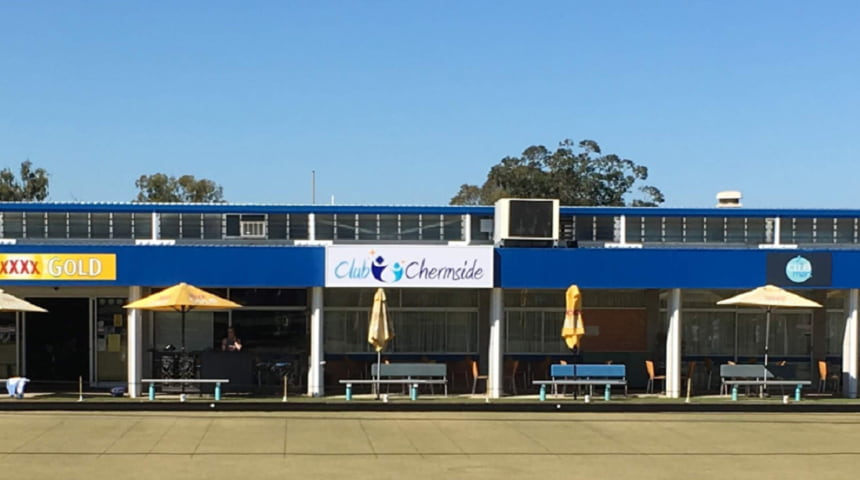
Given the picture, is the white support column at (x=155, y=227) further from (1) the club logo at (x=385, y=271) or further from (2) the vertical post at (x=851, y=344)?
(2) the vertical post at (x=851, y=344)

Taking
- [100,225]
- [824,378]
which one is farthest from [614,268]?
[100,225]

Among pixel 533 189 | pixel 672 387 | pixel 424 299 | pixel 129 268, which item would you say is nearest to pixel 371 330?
pixel 424 299

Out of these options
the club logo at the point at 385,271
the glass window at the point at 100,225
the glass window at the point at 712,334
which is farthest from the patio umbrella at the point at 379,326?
the glass window at the point at 712,334

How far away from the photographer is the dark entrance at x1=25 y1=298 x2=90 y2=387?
72.6ft

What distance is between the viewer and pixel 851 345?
2130 centimetres

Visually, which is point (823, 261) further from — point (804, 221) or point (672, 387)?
point (672, 387)

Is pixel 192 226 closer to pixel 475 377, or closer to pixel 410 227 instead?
pixel 410 227

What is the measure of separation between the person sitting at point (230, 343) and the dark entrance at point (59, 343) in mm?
3267

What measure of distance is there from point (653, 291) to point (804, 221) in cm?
361

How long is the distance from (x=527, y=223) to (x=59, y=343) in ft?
34.7

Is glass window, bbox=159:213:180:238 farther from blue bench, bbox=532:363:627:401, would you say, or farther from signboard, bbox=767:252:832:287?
signboard, bbox=767:252:832:287

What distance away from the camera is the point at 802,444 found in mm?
15508

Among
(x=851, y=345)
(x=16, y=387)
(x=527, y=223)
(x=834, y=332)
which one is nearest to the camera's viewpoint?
(x=16, y=387)

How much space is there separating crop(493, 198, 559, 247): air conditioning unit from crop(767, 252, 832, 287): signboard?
15.1 ft
